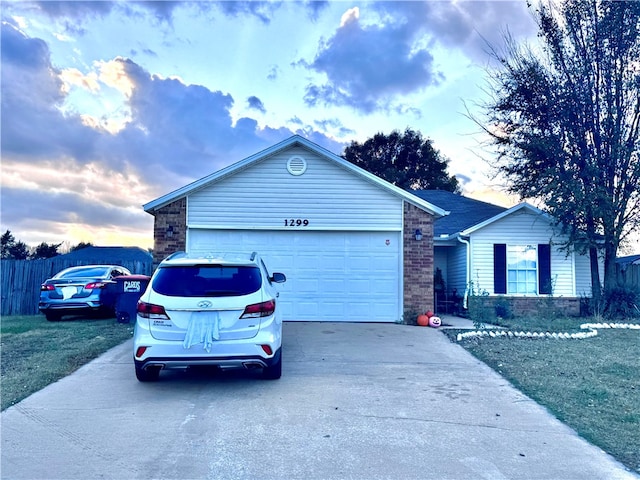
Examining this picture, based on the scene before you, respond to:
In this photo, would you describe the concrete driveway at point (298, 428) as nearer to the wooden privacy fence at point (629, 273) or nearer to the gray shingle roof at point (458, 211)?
the gray shingle roof at point (458, 211)

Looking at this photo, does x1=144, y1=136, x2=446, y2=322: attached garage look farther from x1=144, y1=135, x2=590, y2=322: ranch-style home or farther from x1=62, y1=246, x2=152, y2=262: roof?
x1=62, y1=246, x2=152, y2=262: roof

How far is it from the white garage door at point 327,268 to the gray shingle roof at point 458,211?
5.34 metres

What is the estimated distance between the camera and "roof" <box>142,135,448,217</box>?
12688 millimetres

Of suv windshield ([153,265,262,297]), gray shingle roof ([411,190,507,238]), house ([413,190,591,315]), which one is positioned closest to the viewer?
suv windshield ([153,265,262,297])

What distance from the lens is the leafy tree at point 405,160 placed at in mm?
37188

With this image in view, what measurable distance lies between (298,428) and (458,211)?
52.1 ft

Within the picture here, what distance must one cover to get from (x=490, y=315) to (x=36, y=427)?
1272 cm

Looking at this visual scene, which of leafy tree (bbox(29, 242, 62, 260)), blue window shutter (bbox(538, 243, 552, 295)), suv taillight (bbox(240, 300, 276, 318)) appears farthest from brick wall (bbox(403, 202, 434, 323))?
leafy tree (bbox(29, 242, 62, 260))

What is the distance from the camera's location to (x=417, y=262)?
12.9m

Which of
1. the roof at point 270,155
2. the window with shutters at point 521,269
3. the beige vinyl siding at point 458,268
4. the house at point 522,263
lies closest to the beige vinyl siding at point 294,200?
the roof at point 270,155

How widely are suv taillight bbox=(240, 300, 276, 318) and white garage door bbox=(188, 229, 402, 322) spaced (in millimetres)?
6465

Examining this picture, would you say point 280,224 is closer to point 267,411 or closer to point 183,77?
point 183,77

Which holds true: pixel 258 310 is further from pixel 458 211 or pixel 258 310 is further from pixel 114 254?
pixel 114 254

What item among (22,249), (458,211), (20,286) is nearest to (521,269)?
(458,211)
